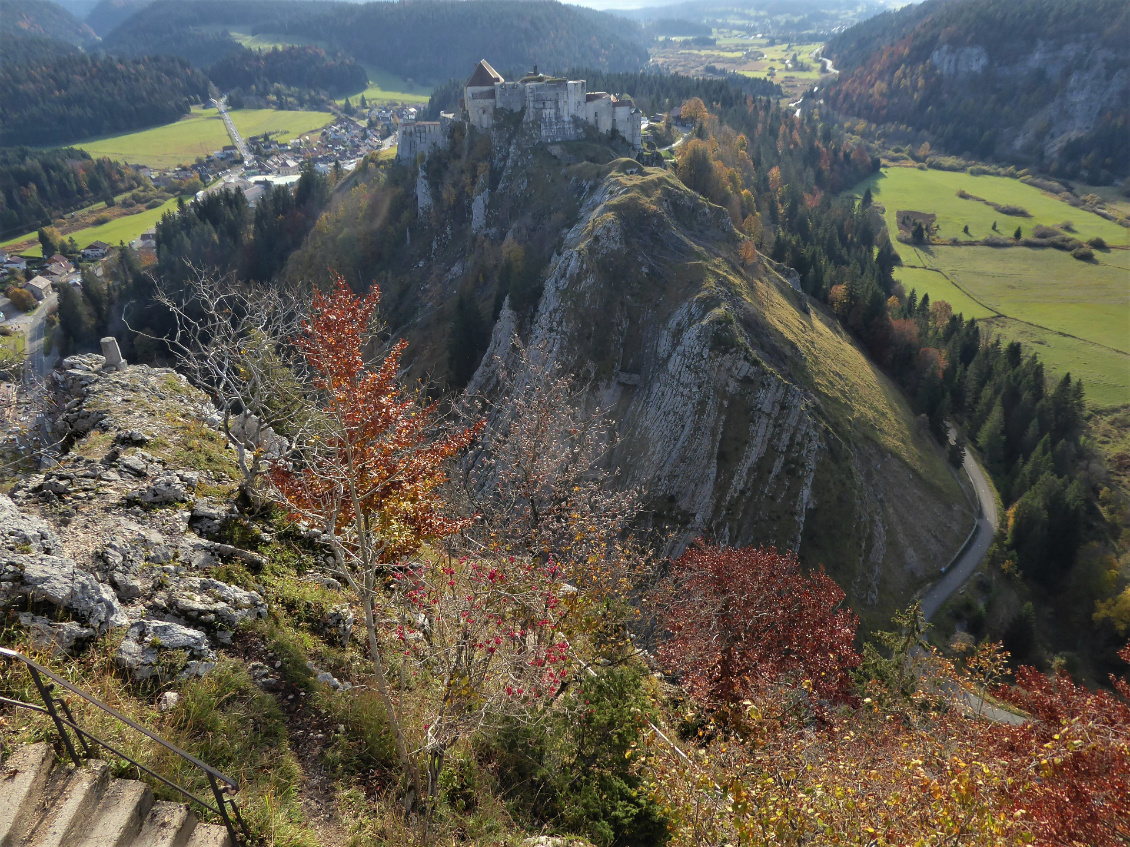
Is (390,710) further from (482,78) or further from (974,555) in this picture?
(482,78)

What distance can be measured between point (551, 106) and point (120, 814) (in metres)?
75.3

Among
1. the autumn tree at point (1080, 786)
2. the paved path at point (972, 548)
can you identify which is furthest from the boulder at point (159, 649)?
the paved path at point (972, 548)

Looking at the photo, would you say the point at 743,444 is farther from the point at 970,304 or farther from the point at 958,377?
the point at 970,304

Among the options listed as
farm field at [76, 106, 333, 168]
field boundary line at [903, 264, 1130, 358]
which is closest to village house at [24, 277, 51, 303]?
farm field at [76, 106, 333, 168]

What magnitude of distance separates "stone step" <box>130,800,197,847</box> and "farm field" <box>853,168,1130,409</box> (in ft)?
355

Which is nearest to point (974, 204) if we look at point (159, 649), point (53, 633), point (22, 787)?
point (159, 649)

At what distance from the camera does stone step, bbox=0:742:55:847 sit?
7211 mm

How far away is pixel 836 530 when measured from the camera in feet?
148

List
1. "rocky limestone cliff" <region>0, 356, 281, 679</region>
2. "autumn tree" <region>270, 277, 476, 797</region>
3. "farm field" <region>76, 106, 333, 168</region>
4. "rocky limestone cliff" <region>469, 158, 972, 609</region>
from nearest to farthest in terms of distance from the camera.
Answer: "rocky limestone cliff" <region>0, 356, 281, 679</region>, "autumn tree" <region>270, 277, 476, 797</region>, "rocky limestone cliff" <region>469, 158, 972, 609</region>, "farm field" <region>76, 106, 333, 168</region>

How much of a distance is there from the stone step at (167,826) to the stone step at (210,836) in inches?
3.2

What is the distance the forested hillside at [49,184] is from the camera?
452 feet

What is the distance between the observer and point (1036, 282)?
11756 centimetres

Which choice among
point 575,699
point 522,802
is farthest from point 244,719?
point 575,699

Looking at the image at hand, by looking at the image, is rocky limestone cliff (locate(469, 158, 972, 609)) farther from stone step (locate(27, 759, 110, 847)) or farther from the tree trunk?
stone step (locate(27, 759, 110, 847))
